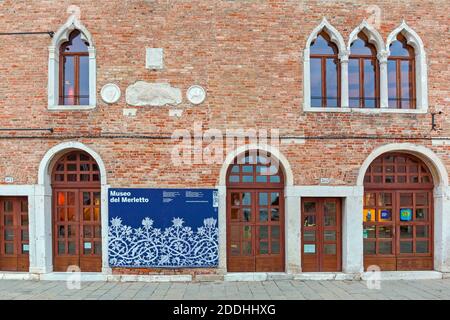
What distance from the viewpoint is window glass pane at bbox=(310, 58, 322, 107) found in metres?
9.01

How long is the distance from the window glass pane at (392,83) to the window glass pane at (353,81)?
0.85 metres

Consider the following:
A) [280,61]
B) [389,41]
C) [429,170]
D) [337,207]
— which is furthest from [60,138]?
[429,170]

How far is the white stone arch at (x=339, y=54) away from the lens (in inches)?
343

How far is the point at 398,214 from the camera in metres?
9.02

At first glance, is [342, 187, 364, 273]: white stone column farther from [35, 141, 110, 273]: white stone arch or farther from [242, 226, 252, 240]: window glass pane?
[35, 141, 110, 273]: white stone arch

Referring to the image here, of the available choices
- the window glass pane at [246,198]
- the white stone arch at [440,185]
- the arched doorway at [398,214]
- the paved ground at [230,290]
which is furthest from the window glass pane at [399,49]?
the paved ground at [230,290]

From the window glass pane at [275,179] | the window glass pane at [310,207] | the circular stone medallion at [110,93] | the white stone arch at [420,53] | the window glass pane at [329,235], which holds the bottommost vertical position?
the window glass pane at [329,235]

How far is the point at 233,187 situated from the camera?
8797 mm

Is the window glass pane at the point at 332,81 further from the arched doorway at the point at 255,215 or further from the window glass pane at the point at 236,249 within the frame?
the window glass pane at the point at 236,249

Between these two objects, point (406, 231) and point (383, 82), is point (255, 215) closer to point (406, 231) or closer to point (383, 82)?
point (406, 231)

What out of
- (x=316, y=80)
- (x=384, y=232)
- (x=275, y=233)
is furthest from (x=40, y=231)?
(x=384, y=232)

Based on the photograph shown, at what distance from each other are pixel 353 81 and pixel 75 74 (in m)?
7.06

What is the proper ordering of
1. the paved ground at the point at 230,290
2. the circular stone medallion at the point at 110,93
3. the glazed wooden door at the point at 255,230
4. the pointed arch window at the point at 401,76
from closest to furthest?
1. the paved ground at the point at 230,290
2. the circular stone medallion at the point at 110,93
3. the glazed wooden door at the point at 255,230
4. the pointed arch window at the point at 401,76

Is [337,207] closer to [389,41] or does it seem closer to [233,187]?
[233,187]
